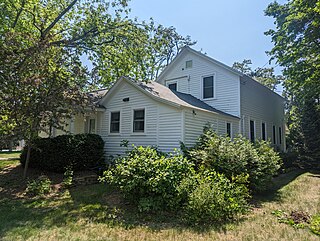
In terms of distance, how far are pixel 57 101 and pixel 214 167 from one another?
653cm

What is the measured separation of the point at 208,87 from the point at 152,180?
1019 cm

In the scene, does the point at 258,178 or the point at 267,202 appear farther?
the point at 258,178

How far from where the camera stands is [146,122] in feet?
37.0

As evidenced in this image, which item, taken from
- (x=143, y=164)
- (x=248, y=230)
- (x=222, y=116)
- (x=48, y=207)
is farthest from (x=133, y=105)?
(x=248, y=230)

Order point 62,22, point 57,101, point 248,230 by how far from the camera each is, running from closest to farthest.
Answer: point 248,230 < point 57,101 < point 62,22

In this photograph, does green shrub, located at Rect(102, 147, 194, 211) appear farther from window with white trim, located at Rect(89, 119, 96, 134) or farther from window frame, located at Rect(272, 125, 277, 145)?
window frame, located at Rect(272, 125, 277, 145)

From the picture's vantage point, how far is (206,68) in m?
14.9

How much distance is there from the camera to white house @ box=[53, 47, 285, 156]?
10.6 meters

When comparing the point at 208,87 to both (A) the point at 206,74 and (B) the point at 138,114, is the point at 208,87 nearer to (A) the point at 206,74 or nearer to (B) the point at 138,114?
(A) the point at 206,74

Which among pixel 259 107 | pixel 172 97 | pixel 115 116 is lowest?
pixel 115 116

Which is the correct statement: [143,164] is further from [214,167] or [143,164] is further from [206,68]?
[206,68]

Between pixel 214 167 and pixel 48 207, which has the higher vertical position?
pixel 214 167

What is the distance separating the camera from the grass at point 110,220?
15.2ft

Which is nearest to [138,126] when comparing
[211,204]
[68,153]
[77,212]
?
[68,153]
